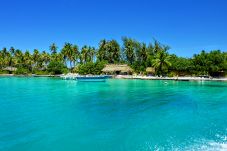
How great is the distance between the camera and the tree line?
6206cm

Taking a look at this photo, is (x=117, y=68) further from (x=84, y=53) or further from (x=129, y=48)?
(x=84, y=53)

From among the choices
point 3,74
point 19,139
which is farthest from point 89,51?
point 19,139

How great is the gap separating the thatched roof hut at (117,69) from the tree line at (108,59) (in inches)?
69.5

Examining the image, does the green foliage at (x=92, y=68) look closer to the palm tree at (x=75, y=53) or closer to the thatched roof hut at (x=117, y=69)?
the thatched roof hut at (x=117, y=69)

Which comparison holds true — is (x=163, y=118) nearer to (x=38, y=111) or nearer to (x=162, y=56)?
(x=38, y=111)

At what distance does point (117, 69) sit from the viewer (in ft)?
242

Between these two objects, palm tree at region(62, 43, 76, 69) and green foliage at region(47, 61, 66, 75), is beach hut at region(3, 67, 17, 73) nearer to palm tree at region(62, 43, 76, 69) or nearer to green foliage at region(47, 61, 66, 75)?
green foliage at region(47, 61, 66, 75)

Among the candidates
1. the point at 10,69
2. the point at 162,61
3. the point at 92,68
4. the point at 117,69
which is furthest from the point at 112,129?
the point at 10,69

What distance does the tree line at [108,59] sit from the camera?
2443 inches

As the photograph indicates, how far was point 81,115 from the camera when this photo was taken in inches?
680

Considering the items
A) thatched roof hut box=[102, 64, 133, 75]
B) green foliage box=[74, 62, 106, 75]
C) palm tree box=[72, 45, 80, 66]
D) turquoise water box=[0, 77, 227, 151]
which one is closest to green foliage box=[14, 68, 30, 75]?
palm tree box=[72, 45, 80, 66]

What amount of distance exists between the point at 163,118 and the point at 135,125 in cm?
269

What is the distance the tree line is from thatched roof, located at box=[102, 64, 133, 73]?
1.85 metres

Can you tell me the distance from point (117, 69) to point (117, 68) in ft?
1.04
